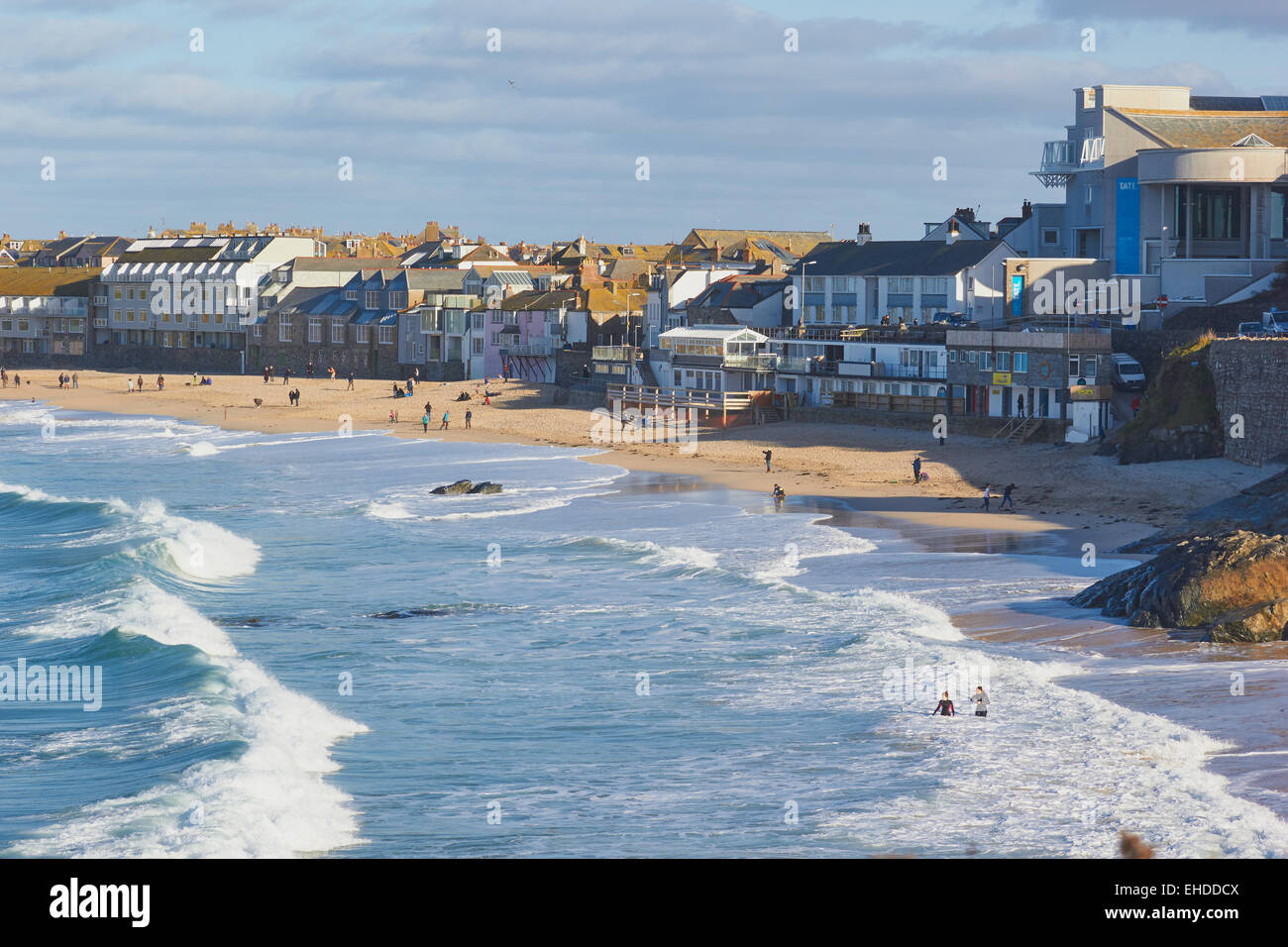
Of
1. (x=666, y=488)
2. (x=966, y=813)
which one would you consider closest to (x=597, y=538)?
(x=666, y=488)

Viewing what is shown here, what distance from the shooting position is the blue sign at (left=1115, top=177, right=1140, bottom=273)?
215 feet

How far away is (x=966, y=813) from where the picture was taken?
60.7ft

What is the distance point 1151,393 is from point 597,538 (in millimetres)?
20640

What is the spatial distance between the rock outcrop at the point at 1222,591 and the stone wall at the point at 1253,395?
1408cm

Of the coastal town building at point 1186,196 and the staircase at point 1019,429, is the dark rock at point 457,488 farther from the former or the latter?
the coastal town building at point 1186,196

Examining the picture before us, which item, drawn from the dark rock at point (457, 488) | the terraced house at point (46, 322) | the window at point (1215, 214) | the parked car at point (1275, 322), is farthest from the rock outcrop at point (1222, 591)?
the terraced house at point (46, 322)

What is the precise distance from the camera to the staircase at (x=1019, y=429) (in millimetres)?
53625

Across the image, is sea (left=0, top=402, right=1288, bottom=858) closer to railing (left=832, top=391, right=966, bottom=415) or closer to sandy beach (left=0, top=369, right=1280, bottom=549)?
sandy beach (left=0, top=369, right=1280, bottom=549)

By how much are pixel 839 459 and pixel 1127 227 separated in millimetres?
20432

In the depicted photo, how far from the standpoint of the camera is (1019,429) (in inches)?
2135

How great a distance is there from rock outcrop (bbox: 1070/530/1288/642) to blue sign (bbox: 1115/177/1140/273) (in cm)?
3937

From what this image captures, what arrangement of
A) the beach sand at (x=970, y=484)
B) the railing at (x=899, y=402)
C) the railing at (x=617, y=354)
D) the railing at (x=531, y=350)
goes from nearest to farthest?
the beach sand at (x=970, y=484) → the railing at (x=899, y=402) → the railing at (x=617, y=354) → the railing at (x=531, y=350)

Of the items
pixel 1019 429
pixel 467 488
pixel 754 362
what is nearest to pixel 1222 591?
pixel 1019 429
